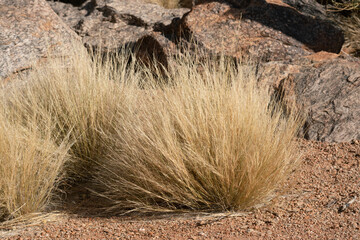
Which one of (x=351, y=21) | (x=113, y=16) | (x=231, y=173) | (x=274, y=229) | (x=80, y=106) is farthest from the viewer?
(x=351, y=21)

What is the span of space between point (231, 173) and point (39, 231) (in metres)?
1.14

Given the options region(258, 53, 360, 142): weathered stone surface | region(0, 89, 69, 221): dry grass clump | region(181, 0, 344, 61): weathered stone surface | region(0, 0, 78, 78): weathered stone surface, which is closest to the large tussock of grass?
region(0, 89, 69, 221): dry grass clump

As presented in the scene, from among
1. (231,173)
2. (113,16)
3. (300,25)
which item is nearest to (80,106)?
(231,173)

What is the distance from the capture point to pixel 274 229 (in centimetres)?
253

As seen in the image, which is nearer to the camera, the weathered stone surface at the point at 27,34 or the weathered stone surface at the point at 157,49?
the weathered stone surface at the point at 27,34

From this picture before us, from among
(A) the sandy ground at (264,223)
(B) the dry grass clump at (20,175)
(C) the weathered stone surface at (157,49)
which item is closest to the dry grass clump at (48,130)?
(B) the dry grass clump at (20,175)

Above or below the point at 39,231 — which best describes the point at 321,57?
above

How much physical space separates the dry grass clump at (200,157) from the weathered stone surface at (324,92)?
0.82 metres

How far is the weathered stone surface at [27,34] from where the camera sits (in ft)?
15.3

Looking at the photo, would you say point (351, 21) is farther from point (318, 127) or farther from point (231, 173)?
point (231, 173)

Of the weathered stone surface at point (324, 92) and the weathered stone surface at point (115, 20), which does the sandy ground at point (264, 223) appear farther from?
the weathered stone surface at point (115, 20)

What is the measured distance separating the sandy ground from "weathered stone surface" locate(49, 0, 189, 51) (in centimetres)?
335

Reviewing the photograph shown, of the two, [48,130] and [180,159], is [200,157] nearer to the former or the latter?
[180,159]

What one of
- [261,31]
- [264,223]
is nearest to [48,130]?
[264,223]
